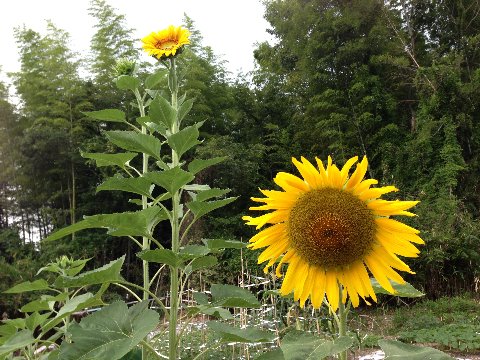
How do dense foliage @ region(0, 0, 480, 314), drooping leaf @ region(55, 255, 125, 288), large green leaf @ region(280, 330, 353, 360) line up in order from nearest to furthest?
large green leaf @ region(280, 330, 353, 360)
drooping leaf @ region(55, 255, 125, 288)
dense foliage @ region(0, 0, 480, 314)

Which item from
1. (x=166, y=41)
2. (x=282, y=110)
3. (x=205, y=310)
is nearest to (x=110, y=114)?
(x=166, y=41)

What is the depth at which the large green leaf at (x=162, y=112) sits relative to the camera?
0.85 meters

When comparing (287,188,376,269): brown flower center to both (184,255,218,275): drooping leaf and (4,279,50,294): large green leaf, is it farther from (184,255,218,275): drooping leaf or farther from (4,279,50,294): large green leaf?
(4,279,50,294): large green leaf

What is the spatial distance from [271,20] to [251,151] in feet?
12.2

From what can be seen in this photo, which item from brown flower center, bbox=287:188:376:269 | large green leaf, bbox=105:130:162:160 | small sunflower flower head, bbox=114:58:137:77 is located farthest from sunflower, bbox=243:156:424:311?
small sunflower flower head, bbox=114:58:137:77

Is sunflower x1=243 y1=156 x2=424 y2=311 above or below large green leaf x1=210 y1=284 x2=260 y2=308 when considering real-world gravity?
above

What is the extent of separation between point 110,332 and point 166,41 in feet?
2.06

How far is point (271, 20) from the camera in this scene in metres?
12.5

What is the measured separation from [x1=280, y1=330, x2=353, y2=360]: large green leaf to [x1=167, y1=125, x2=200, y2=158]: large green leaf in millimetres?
338

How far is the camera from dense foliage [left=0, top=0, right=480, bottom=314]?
9.76 m

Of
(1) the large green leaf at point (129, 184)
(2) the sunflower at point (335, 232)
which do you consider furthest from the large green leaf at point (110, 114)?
(2) the sunflower at point (335, 232)

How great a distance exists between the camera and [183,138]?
0.83 metres

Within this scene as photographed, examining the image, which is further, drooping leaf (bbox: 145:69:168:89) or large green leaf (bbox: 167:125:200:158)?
drooping leaf (bbox: 145:69:168:89)

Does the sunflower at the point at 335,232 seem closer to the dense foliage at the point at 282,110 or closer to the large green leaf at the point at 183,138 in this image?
the large green leaf at the point at 183,138
